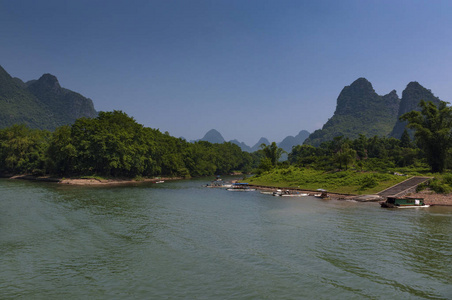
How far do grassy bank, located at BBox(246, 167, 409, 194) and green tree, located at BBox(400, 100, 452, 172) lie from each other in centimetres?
1292

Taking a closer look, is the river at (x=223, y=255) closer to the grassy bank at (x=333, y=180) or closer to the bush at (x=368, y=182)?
the bush at (x=368, y=182)

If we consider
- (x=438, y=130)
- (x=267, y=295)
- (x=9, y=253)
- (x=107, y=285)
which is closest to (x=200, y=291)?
(x=267, y=295)

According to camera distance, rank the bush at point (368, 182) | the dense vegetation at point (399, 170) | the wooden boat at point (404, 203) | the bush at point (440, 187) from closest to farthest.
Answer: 1. the wooden boat at point (404, 203)
2. the bush at point (440, 187)
3. the bush at point (368, 182)
4. the dense vegetation at point (399, 170)

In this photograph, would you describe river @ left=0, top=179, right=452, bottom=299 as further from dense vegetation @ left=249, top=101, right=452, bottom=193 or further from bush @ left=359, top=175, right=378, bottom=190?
dense vegetation @ left=249, top=101, right=452, bottom=193

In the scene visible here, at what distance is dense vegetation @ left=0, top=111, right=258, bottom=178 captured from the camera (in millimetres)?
99688

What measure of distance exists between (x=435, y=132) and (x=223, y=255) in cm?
6904

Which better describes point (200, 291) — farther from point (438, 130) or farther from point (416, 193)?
point (438, 130)

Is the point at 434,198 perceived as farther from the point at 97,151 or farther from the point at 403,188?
the point at 97,151

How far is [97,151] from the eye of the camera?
326 ft

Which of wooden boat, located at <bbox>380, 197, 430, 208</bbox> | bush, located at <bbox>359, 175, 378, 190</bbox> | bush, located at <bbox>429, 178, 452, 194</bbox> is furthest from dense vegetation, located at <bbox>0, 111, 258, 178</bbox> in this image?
bush, located at <bbox>429, 178, 452, 194</bbox>

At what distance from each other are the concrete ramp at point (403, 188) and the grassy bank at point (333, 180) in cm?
153

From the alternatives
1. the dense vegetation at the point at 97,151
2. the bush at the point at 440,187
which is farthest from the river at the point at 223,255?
the dense vegetation at the point at 97,151

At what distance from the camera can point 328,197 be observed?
60750 mm

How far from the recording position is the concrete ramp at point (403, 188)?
56037mm
